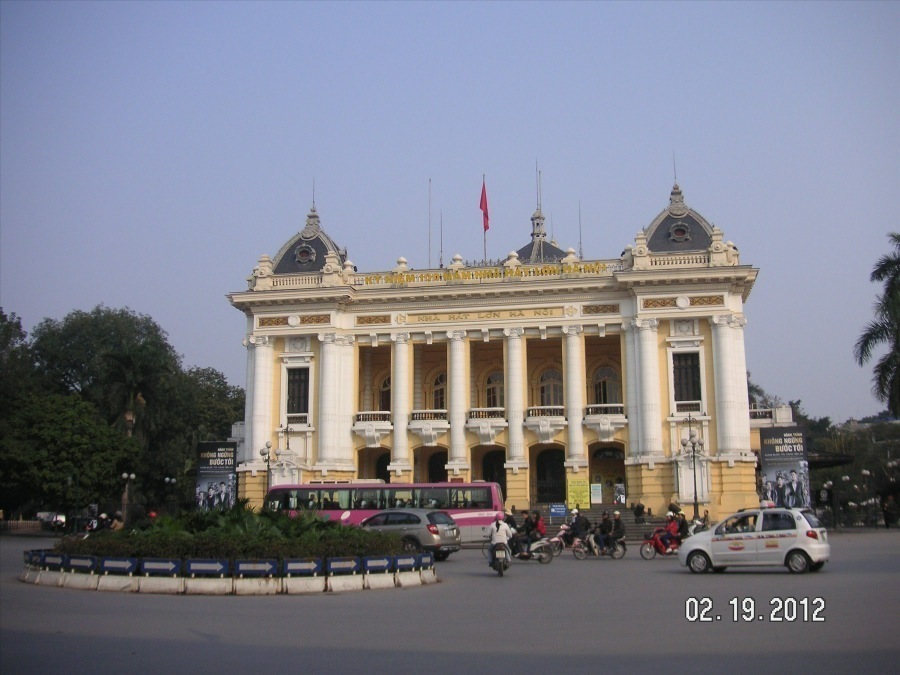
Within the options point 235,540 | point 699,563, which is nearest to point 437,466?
point 699,563

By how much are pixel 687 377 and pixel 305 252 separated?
21.8m

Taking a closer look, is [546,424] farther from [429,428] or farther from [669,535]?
[669,535]

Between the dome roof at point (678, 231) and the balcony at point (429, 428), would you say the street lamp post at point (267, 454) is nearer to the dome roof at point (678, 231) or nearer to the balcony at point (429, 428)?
the balcony at point (429, 428)

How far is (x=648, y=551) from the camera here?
2889 centimetres

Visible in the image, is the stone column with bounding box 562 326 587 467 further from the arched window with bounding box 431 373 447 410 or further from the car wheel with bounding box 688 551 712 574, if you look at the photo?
the car wheel with bounding box 688 551 712 574

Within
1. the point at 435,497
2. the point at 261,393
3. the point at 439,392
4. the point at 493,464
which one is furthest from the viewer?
the point at 439,392

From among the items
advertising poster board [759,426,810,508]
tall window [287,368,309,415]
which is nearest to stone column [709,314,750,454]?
advertising poster board [759,426,810,508]

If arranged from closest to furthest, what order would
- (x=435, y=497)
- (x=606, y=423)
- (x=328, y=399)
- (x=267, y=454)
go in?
(x=435, y=497) < (x=267, y=454) < (x=606, y=423) < (x=328, y=399)

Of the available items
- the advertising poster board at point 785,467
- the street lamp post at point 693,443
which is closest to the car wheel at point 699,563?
the street lamp post at point 693,443

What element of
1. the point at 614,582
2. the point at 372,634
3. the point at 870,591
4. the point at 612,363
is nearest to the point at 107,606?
the point at 372,634

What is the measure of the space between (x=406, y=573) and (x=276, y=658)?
31.4 ft

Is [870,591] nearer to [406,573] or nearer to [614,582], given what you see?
[614,582]

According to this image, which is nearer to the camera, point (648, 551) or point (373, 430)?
point (648, 551)

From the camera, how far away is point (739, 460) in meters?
44.4
